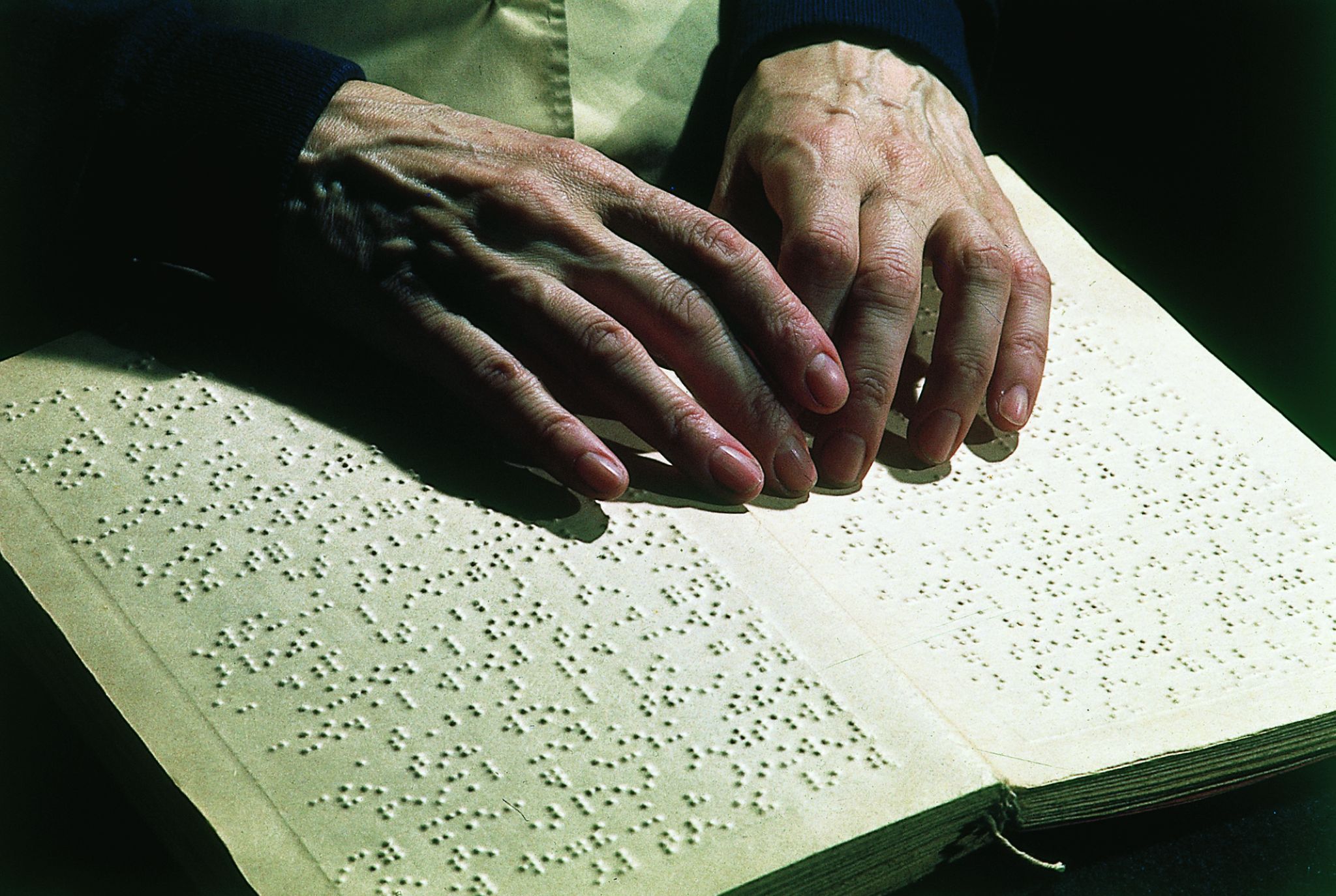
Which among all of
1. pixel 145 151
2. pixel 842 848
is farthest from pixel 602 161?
pixel 842 848

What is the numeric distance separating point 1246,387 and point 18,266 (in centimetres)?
75

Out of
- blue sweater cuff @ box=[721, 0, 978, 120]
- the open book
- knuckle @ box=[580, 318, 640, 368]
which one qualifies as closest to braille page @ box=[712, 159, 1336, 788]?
the open book

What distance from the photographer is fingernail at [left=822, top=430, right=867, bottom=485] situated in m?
0.64

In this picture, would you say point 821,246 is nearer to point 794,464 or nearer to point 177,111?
point 794,464

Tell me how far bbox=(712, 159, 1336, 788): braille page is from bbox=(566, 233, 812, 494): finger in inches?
1.3

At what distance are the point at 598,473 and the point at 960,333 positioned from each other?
23cm

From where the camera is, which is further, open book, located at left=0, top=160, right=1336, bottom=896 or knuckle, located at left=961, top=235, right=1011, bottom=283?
knuckle, located at left=961, top=235, right=1011, bottom=283

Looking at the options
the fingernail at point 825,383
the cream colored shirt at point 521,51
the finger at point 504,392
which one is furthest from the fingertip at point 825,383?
the cream colored shirt at point 521,51

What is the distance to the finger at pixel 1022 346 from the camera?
691mm

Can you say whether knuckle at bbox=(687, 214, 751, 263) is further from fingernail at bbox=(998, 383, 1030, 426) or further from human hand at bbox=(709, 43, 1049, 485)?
fingernail at bbox=(998, 383, 1030, 426)

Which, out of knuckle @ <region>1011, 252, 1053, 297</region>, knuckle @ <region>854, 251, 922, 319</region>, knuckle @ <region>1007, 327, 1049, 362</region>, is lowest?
knuckle @ <region>1007, 327, 1049, 362</region>

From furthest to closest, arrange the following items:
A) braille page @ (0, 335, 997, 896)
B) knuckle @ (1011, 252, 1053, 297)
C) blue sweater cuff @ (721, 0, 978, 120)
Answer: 1. blue sweater cuff @ (721, 0, 978, 120)
2. knuckle @ (1011, 252, 1053, 297)
3. braille page @ (0, 335, 997, 896)

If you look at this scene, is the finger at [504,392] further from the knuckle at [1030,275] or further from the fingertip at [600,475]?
the knuckle at [1030,275]

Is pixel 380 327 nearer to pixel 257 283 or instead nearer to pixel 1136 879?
pixel 257 283
